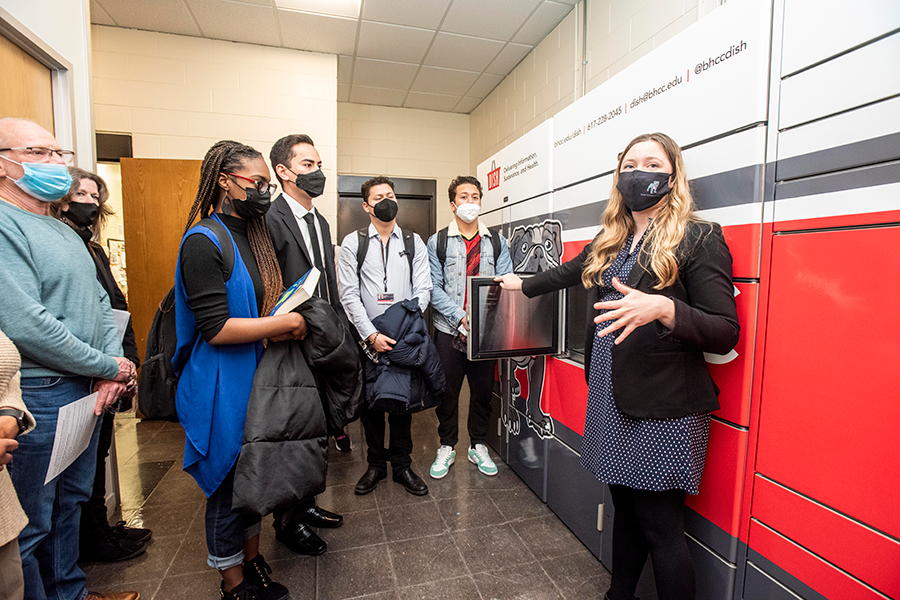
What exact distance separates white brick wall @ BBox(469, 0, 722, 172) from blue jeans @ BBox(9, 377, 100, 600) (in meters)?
3.29

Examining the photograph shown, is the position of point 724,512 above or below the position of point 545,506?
→ above

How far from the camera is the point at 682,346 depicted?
1.17 metres

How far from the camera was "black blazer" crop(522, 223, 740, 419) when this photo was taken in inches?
43.8

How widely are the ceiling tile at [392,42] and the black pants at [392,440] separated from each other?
3.14 metres

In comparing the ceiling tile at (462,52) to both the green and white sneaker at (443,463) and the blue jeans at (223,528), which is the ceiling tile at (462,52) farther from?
the blue jeans at (223,528)

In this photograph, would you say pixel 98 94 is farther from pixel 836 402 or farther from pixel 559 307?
pixel 836 402

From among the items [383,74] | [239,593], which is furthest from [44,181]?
[383,74]

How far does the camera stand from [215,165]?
1329mm

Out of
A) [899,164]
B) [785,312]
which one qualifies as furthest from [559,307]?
[899,164]

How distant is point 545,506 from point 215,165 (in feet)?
7.07

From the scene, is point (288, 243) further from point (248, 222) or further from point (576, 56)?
point (576, 56)

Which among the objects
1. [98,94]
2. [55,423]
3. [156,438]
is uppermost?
[98,94]

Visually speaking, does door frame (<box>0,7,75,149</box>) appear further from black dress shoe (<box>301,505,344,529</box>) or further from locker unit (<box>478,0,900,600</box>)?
locker unit (<box>478,0,900,600</box>)

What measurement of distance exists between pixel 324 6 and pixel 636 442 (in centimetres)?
368
